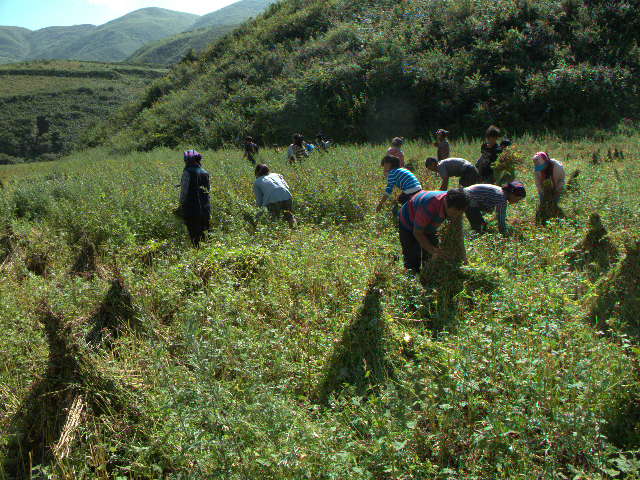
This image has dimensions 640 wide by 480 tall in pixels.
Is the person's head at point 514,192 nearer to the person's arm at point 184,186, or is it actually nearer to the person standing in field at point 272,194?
the person standing in field at point 272,194

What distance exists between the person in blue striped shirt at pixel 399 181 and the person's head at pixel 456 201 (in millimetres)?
1977

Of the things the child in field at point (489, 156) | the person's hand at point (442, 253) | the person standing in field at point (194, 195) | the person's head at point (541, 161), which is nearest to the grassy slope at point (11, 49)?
the person standing in field at point (194, 195)

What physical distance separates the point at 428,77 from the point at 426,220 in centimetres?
1829

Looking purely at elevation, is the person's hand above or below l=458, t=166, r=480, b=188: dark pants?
below

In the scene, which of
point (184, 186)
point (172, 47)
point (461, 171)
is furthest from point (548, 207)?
point (172, 47)

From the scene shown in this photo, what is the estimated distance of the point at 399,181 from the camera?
5.95 m

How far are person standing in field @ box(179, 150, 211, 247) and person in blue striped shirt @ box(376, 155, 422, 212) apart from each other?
281 cm

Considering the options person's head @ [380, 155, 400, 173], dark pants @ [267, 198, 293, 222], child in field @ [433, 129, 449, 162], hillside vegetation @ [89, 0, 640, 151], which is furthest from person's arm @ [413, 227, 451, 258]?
hillside vegetation @ [89, 0, 640, 151]

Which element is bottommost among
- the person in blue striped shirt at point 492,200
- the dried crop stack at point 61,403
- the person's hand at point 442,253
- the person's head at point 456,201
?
the dried crop stack at point 61,403

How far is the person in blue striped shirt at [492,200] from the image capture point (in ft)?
18.0

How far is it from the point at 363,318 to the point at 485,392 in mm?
1180

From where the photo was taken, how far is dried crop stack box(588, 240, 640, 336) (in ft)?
11.4

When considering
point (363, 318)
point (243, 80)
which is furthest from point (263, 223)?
point (243, 80)

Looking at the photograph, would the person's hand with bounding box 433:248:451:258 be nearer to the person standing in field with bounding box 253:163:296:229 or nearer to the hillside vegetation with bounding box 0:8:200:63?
the person standing in field with bounding box 253:163:296:229
